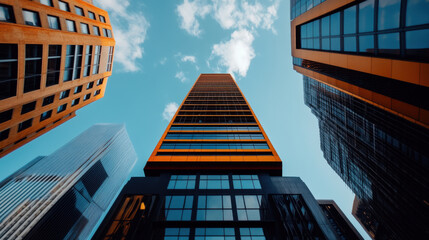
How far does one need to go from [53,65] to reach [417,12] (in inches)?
1176

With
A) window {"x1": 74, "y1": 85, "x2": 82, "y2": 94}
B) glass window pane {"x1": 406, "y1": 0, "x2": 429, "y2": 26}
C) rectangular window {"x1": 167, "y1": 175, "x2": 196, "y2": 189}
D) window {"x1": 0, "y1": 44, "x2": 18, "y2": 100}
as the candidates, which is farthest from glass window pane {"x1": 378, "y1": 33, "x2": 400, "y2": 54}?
window {"x1": 74, "y1": 85, "x2": 82, "y2": 94}

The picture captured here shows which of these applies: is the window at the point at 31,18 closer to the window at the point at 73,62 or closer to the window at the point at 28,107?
the window at the point at 73,62

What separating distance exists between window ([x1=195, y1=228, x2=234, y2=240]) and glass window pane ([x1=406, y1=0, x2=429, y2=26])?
68.8 ft

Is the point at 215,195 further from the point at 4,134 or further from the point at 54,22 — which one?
the point at 54,22

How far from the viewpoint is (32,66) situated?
684 inches

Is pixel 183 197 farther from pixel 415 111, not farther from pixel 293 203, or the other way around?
pixel 415 111

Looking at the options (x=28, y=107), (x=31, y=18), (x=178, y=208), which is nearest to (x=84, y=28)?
(x=31, y=18)

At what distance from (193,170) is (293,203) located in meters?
13.4

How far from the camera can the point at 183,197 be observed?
73.6ft

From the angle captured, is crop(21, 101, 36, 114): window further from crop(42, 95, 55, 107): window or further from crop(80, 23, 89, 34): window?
crop(80, 23, 89, 34): window

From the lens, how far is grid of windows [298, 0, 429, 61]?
9.93 metres

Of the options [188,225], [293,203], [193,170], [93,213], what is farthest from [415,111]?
[93,213]

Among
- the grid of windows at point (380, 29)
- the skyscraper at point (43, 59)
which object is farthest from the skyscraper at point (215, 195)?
the grid of windows at point (380, 29)

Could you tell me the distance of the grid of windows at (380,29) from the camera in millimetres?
9930
